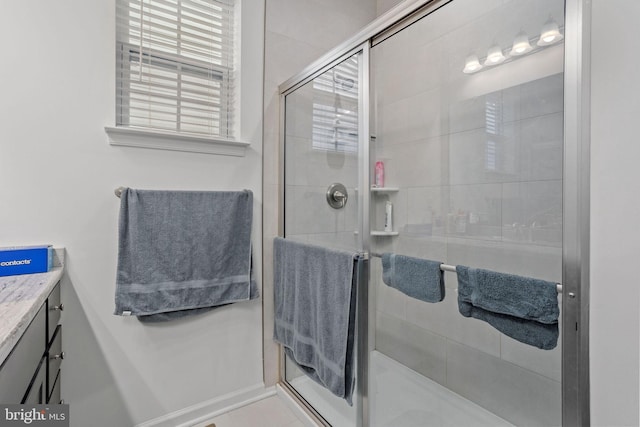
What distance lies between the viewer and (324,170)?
1.51 meters

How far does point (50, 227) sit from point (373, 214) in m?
1.33

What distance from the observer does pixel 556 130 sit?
2.93 ft

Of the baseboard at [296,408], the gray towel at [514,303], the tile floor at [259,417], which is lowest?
the tile floor at [259,417]

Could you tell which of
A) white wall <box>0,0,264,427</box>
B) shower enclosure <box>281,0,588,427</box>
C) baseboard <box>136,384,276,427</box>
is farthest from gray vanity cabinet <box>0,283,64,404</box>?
shower enclosure <box>281,0,588,427</box>

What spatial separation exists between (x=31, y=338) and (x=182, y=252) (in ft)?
2.29

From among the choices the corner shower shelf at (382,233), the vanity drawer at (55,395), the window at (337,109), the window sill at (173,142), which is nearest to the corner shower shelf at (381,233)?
the corner shower shelf at (382,233)

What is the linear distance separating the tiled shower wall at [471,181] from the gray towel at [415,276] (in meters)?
0.06

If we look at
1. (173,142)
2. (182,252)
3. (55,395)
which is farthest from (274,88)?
(55,395)

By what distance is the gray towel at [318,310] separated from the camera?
1.25 meters

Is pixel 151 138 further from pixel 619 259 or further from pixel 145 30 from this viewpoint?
pixel 619 259

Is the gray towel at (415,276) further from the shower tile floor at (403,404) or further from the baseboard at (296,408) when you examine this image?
the baseboard at (296,408)

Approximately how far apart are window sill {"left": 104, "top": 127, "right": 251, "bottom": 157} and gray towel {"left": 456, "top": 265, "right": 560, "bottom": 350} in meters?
1.25

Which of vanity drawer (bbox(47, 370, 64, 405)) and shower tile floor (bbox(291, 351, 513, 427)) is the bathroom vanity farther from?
shower tile floor (bbox(291, 351, 513, 427))

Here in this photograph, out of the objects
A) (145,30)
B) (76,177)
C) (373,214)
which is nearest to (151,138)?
(76,177)
